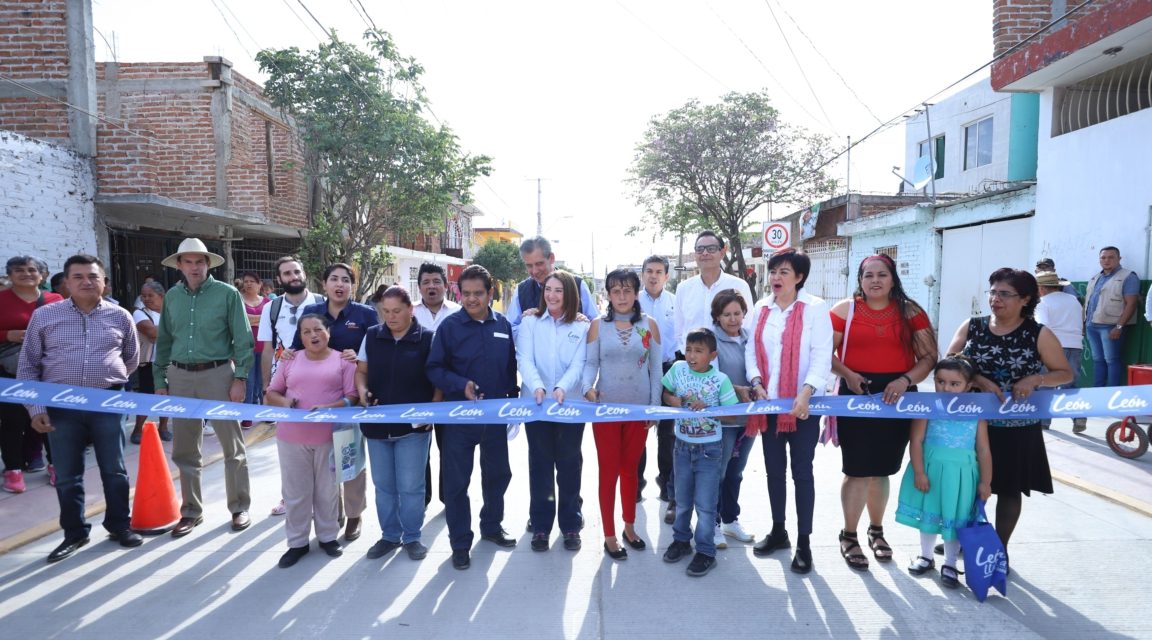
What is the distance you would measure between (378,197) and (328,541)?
933 centimetres

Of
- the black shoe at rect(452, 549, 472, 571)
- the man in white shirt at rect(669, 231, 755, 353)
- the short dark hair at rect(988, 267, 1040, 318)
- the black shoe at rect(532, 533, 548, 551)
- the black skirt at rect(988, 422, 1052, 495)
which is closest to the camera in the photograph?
the short dark hair at rect(988, 267, 1040, 318)

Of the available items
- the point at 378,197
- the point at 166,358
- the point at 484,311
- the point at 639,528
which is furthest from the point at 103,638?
the point at 378,197

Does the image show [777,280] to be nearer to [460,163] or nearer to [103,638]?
[103,638]

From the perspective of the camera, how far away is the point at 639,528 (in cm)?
460

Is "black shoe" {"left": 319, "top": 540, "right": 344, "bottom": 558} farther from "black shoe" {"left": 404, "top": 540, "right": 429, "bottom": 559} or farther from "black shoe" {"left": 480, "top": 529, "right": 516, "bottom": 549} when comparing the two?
"black shoe" {"left": 480, "top": 529, "right": 516, "bottom": 549}

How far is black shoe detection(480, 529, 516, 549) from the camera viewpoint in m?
4.28

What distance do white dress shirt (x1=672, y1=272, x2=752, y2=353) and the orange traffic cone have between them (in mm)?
3867

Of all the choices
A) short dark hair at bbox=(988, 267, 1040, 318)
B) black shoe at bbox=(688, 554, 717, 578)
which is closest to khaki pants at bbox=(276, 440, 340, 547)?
black shoe at bbox=(688, 554, 717, 578)

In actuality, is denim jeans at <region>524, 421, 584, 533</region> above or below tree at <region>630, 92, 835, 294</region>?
below

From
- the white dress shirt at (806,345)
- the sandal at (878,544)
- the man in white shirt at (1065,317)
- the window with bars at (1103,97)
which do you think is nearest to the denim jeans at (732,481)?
the white dress shirt at (806,345)

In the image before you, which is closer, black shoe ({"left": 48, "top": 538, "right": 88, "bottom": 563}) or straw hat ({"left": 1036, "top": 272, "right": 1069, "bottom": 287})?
black shoe ({"left": 48, "top": 538, "right": 88, "bottom": 563})

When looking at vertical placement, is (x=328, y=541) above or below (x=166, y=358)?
below

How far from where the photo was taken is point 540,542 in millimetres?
4211

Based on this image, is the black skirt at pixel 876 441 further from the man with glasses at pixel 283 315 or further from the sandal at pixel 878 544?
the man with glasses at pixel 283 315
